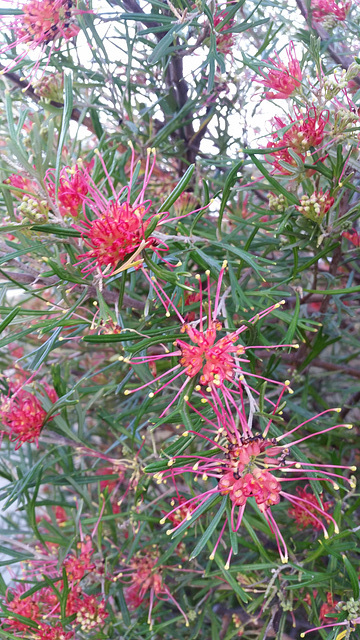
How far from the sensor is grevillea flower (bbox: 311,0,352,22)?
795 millimetres

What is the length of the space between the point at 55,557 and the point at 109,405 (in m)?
0.33

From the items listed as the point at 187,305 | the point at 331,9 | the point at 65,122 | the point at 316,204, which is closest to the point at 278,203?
the point at 316,204

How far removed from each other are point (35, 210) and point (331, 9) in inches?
24.0

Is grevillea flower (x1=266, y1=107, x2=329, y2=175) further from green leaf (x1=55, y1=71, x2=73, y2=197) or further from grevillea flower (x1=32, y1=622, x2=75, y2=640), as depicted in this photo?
grevillea flower (x1=32, y1=622, x2=75, y2=640)

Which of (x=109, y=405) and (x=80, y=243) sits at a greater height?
(x=80, y=243)

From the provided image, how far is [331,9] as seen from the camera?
807 mm

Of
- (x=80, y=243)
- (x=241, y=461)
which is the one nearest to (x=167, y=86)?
(x=80, y=243)

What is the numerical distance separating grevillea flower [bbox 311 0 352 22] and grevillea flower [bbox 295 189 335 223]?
38 centimetres

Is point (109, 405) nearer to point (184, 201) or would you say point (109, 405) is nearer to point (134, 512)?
point (134, 512)

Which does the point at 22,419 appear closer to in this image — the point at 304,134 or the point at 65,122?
the point at 65,122

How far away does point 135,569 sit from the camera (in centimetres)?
87

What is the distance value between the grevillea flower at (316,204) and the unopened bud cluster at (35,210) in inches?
11.6

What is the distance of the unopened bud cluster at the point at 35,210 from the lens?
521mm

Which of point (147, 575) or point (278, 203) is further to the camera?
point (147, 575)
